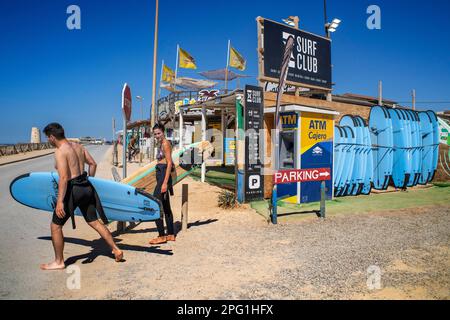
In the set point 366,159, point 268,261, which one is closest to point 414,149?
point 366,159

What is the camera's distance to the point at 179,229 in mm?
6707

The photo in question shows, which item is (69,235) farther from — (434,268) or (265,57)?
(265,57)

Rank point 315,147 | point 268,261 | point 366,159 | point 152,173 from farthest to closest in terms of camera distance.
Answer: point 366,159
point 315,147
point 152,173
point 268,261

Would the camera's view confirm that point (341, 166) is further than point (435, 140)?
No

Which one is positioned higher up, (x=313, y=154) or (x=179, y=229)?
(x=313, y=154)

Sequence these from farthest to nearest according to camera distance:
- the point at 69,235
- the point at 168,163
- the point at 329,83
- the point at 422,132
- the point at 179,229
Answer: the point at 422,132 < the point at 329,83 < the point at 179,229 < the point at 69,235 < the point at 168,163

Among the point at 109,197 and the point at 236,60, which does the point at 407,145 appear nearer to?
the point at 236,60

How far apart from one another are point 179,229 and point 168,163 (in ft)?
5.74

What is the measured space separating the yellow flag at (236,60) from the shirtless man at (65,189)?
56.8ft

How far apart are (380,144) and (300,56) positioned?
4.41 m

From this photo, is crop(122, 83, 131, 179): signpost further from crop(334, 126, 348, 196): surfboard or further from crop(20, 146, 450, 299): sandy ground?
crop(334, 126, 348, 196): surfboard

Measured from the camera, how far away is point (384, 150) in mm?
12102
